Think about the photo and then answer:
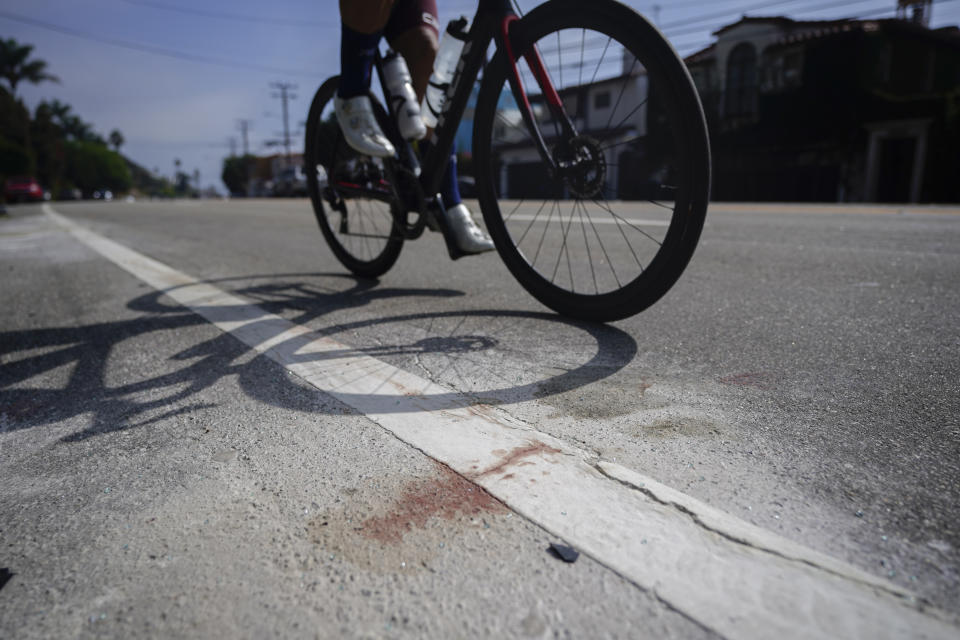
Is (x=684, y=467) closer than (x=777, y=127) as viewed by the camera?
Yes

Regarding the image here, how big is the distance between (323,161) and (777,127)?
2491cm

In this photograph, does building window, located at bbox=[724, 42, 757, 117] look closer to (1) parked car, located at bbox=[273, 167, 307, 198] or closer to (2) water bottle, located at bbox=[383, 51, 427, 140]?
(1) parked car, located at bbox=[273, 167, 307, 198]

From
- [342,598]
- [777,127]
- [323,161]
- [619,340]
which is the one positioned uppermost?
[777,127]

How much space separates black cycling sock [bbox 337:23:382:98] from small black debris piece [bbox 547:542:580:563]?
7.76 feet

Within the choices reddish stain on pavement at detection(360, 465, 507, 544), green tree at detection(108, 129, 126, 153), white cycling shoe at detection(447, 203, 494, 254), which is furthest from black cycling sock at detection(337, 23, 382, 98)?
green tree at detection(108, 129, 126, 153)

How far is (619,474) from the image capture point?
1074 millimetres

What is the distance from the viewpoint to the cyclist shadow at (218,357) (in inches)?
58.7

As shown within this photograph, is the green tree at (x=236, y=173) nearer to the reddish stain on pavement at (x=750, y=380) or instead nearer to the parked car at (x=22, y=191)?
the parked car at (x=22, y=191)

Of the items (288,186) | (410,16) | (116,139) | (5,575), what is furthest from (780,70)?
(116,139)

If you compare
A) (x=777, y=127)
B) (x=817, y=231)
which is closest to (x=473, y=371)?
(x=817, y=231)

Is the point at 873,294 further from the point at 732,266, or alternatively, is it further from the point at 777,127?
the point at 777,127

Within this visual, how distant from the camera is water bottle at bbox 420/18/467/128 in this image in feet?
8.16

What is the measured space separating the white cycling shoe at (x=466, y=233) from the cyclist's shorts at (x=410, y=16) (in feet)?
3.17

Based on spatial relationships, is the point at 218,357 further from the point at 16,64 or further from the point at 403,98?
the point at 16,64
